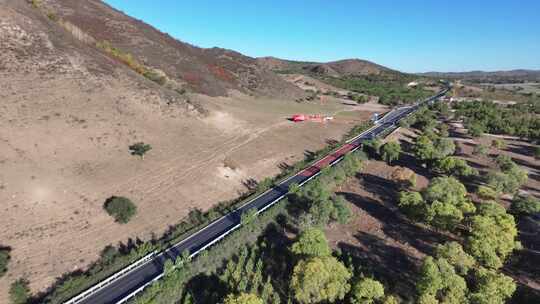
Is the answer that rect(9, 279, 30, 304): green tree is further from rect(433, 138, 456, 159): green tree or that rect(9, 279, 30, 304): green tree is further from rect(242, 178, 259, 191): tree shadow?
rect(433, 138, 456, 159): green tree

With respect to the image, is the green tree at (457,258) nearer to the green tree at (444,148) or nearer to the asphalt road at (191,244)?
the asphalt road at (191,244)

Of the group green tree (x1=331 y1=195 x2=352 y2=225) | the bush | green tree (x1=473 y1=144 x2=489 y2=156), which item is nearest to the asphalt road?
green tree (x1=331 y1=195 x2=352 y2=225)

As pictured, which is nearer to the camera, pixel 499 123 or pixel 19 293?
pixel 19 293

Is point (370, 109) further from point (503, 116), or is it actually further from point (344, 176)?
point (344, 176)

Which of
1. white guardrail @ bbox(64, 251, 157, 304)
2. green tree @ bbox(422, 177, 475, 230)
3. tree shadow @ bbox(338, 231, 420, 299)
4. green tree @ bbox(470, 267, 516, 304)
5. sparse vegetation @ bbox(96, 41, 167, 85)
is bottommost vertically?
tree shadow @ bbox(338, 231, 420, 299)

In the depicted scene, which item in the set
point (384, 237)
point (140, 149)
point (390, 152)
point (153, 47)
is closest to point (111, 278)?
point (140, 149)

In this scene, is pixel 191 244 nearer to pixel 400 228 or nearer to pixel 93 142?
pixel 400 228
